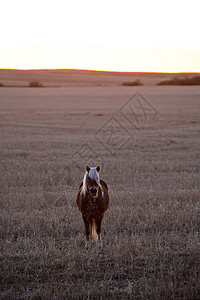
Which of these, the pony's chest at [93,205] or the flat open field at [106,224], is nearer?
the flat open field at [106,224]

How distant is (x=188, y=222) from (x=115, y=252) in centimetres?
229

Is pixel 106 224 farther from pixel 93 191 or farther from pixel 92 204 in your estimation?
pixel 93 191

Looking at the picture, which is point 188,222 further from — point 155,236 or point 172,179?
point 172,179

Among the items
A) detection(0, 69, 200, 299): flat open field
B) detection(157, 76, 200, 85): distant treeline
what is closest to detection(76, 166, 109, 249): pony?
detection(0, 69, 200, 299): flat open field

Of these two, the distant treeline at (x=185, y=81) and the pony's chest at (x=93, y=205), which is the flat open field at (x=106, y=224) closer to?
the pony's chest at (x=93, y=205)

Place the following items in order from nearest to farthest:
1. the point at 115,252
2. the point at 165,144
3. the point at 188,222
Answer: the point at 115,252 → the point at 188,222 → the point at 165,144

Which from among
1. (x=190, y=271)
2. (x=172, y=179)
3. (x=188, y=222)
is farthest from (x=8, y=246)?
(x=172, y=179)

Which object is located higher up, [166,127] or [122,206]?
[166,127]

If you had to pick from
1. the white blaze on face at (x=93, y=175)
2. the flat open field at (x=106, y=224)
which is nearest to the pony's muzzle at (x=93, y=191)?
the white blaze on face at (x=93, y=175)

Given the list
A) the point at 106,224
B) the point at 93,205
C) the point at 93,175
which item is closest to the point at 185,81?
the point at 106,224

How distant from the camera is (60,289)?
4.70 m

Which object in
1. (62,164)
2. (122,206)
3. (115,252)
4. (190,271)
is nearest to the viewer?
(190,271)

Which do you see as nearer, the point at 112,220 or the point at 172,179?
the point at 112,220

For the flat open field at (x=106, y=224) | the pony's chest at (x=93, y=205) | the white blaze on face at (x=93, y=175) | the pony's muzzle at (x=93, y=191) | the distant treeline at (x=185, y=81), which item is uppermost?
the distant treeline at (x=185, y=81)
